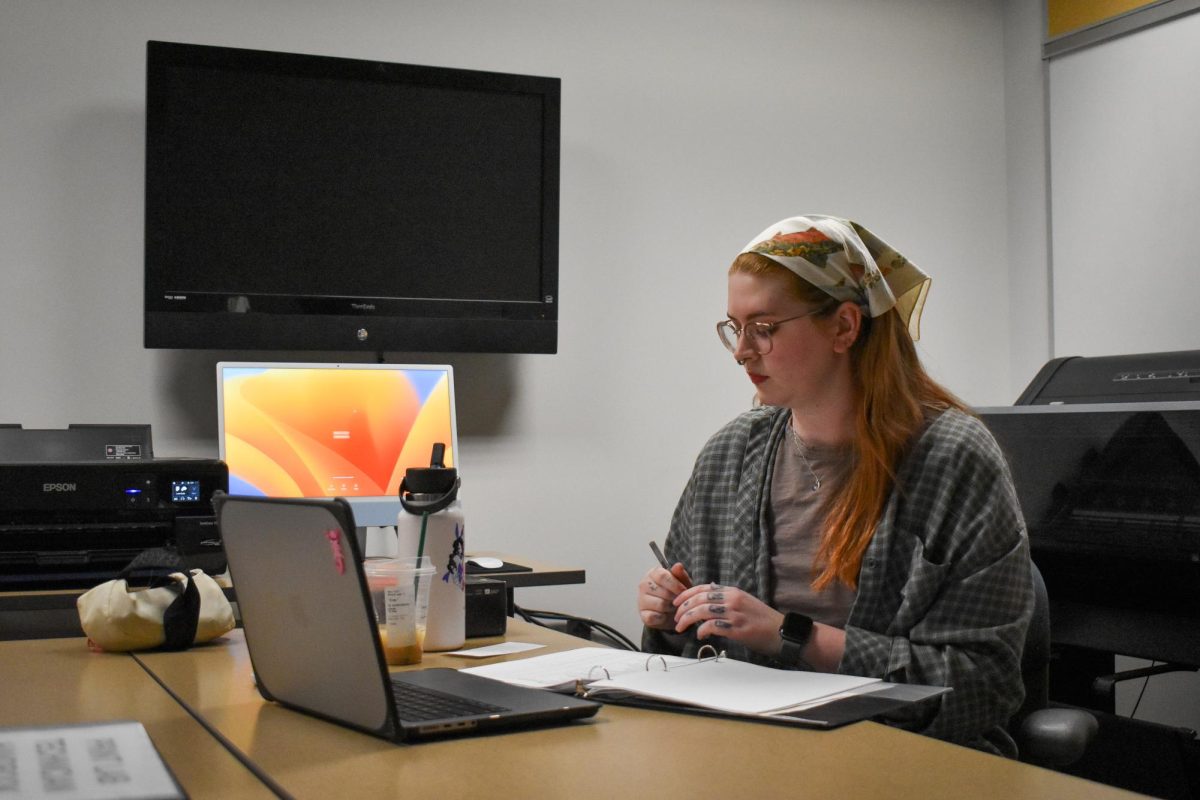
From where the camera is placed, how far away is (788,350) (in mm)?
1729

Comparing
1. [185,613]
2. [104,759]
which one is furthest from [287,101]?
[104,759]

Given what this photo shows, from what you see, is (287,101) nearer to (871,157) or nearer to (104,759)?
(871,157)

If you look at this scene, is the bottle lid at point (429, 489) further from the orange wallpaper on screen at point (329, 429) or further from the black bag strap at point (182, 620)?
the orange wallpaper on screen at point (329, 429)

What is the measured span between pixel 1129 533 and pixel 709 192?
1.68m

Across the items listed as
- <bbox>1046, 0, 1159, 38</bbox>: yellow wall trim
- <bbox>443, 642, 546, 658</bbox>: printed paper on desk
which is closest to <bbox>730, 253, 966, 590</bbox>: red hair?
<bbox>443, 642, 546, 658</bbox>: printed paper on desk

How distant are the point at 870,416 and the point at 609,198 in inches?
81.1

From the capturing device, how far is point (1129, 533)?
102 inches

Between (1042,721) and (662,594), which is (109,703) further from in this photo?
(1042,721)

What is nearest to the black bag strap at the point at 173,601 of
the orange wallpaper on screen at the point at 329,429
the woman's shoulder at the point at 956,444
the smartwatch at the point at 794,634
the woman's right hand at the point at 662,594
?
the woman's right hand at the point at 662,594

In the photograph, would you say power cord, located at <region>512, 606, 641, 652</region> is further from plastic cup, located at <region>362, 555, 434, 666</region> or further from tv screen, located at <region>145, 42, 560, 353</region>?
plastic cup, located at <region>362, 555, 434, 666</region>

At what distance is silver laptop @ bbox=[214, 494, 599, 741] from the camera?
1056mm

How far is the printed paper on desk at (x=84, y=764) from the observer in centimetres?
88

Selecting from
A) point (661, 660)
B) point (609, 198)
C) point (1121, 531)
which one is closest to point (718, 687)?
point (661, 660)

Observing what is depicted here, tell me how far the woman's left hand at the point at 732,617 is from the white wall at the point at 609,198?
2.00m
